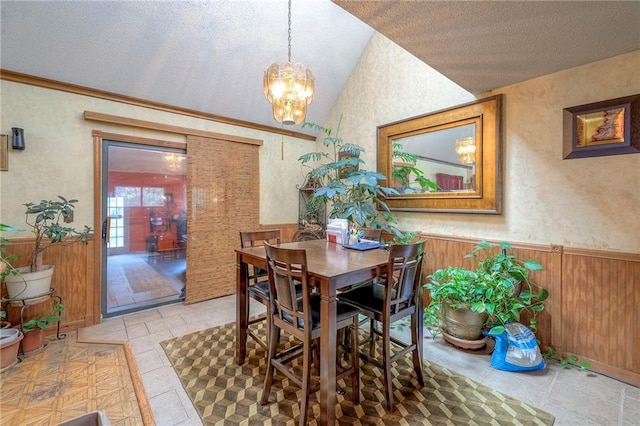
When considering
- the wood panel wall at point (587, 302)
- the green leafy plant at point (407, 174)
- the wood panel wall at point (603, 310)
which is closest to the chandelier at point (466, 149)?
the green leafy plant at point (407, 174)

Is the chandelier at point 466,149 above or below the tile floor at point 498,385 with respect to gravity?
above

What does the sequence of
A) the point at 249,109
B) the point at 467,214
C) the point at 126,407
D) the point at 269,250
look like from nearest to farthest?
the point at 269,250
the point at 126,407
the point at 467,214
the point at 249,109

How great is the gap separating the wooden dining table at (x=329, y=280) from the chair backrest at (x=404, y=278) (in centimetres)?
9

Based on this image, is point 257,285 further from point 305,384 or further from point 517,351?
point 517,351

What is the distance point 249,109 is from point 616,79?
3.69 meters

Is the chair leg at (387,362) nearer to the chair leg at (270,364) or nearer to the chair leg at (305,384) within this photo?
the chair leg at (305,384)

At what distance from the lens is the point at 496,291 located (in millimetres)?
2303

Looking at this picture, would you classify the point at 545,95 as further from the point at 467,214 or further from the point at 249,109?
the point at 249,109

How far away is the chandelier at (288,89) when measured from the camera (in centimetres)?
217

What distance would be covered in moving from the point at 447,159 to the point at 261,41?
8.21ft

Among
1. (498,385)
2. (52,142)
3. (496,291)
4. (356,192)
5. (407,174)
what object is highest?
(52,142)

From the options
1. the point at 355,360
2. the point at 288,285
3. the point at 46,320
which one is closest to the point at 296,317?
the point at 288,285

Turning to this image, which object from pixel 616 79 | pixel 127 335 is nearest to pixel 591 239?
Answer: pixel 616 79

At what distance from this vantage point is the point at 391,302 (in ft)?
5.61
